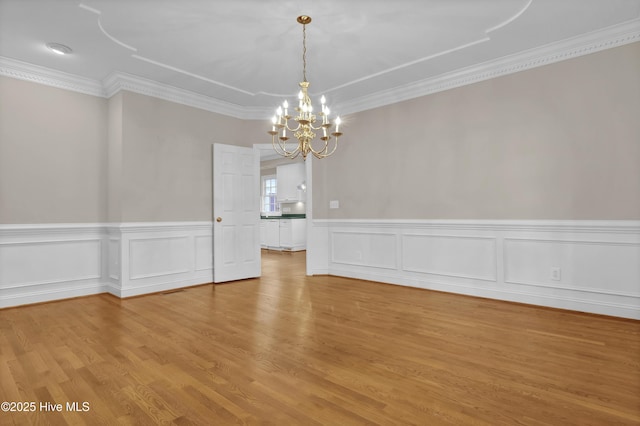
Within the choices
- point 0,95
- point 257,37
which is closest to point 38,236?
point 0,95

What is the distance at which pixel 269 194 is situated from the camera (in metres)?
11.1

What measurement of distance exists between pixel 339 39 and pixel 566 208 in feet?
10.1

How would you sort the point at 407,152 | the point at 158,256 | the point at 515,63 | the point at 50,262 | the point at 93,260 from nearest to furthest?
the point at 515,63
the point at 50,262
the point at 93,260
the point at 158,256
the point at 407,152

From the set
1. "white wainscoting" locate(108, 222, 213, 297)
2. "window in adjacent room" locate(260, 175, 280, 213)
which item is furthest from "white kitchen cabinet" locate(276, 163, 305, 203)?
"white wainscoting" locate(108, 222, 213, 297)

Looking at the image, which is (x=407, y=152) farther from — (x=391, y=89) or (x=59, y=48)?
(x=59, y=48)

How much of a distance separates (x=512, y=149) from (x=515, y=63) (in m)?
1.02

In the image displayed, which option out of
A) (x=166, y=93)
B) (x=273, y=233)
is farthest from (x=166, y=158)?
(x=273, y=233)

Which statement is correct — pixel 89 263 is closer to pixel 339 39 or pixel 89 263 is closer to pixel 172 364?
pixel 172 364

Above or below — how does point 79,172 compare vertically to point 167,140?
below

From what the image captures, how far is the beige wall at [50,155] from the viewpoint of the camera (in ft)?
13.2

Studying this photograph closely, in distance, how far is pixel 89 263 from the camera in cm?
457

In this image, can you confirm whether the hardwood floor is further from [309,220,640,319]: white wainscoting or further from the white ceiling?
the white ceiling

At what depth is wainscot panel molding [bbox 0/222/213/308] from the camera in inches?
159

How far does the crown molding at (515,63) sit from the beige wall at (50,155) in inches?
153
